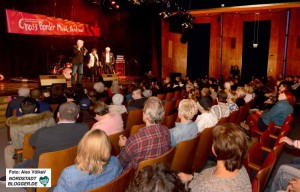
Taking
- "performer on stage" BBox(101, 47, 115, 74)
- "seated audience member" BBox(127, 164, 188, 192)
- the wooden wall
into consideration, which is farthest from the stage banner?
"seated audience member" BBox(127, 164, 188, 192)

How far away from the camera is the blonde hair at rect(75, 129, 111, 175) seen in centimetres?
195

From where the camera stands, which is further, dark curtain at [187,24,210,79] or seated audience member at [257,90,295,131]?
dark curtain at [187,24,210,79]

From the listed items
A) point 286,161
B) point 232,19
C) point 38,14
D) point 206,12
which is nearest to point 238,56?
point 232,19

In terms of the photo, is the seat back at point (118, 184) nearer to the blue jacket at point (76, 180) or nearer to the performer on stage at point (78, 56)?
the blue jacket at point (76, 180)

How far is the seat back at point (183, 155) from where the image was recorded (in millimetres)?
2751

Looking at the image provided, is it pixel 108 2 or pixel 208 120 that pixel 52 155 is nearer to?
pixel 208 120

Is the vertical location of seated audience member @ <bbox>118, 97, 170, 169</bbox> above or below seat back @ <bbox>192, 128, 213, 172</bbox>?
above

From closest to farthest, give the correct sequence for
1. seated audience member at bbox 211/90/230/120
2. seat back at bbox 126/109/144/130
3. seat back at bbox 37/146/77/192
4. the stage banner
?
seat back at bbox 37/146/77/192 → seat back at bbox 126/109/144/130 → seated audience member at bbox 211/90/230/120 → the stage banner

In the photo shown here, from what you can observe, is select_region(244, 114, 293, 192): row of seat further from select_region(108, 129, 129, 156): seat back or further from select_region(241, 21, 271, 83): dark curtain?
select_region(241, 21, 271, 83): dark curtain

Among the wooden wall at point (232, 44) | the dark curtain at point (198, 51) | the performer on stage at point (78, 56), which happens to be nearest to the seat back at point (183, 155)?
the performer on stage at point (78, 56)

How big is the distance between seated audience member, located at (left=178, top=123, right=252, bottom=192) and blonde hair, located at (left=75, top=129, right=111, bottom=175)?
65 centimetres

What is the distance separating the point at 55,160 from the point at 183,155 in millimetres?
1230

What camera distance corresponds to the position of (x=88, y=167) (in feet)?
6.40

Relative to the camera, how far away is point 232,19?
615 inches
